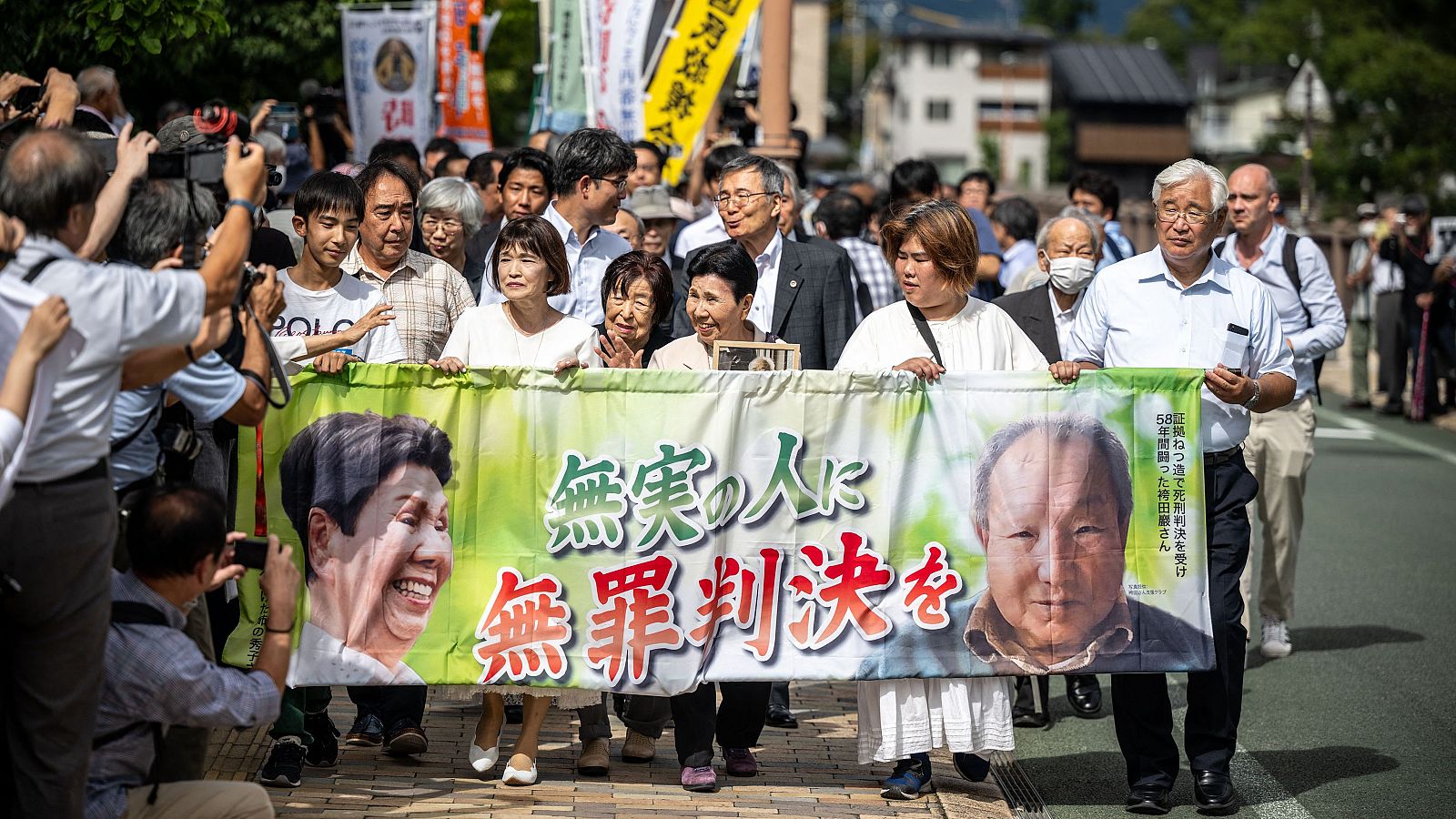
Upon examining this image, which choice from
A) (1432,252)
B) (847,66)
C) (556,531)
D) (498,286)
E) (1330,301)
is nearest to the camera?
(556,531)

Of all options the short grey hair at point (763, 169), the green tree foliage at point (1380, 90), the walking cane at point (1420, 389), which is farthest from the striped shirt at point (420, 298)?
the green tree foliage at point (1380, 90)

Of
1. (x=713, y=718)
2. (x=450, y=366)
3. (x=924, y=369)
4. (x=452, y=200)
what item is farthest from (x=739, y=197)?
(x=713, y=718)

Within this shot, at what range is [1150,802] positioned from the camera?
5625 millimetres

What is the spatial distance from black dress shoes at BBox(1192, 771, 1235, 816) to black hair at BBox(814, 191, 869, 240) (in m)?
5.01

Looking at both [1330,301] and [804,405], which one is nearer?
[804,405]

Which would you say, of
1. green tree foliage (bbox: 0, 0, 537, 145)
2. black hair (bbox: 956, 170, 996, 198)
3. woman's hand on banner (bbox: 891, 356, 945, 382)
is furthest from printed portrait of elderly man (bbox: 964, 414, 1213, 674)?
black hair (bbox: 956, 170, 996, 198)

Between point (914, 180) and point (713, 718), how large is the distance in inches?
212

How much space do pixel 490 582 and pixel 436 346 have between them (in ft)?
3.92

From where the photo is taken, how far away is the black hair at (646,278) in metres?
6.09

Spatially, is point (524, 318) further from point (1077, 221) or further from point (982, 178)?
point (982, 178)

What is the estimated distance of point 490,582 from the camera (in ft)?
17.7

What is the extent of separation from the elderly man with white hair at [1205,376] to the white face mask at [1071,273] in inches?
43.1

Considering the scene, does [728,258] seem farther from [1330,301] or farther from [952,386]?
[1330,301]

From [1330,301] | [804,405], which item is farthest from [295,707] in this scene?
[1330,301]
